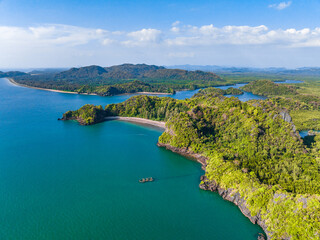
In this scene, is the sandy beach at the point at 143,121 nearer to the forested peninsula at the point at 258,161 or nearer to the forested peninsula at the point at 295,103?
the forested peninsula at the point at 258,161

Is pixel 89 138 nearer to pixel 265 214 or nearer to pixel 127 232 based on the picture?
pixel 127 232

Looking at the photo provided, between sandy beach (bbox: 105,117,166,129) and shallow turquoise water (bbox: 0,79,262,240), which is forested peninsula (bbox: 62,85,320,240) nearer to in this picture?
shallow turquoise water (bbox: 0,79,262,240)

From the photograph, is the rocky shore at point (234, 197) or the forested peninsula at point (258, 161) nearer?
the forested peninsula at point (258, 161)

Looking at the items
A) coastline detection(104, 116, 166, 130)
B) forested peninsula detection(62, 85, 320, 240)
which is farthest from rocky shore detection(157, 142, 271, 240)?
coastline detection(104, 116, 166, 130)

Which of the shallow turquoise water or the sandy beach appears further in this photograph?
the sandy beach

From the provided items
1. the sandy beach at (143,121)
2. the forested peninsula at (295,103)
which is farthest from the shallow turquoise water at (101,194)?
the forested peninsula at (295,103)
